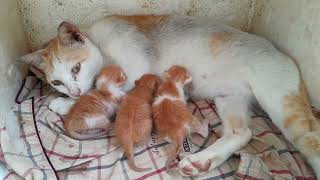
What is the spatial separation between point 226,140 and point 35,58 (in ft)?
2.83

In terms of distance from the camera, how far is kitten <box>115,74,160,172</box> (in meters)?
1.33

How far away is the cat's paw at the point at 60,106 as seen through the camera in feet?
5.23

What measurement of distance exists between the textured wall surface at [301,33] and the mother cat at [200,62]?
49mm

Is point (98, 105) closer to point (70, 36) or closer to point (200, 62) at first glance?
point (70, 36)

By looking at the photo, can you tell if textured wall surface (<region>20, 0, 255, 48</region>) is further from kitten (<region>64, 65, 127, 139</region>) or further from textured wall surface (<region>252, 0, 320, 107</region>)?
kitten (<region>64, 65, 127, 139</region>)

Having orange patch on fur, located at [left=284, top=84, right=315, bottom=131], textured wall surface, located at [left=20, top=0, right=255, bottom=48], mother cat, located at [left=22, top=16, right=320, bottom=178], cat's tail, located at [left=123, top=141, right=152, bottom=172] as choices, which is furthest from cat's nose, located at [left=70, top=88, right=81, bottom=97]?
orange patch on fur, located at [left=284, top=84, right=315, bottom=131]

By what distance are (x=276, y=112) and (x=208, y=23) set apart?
51cm

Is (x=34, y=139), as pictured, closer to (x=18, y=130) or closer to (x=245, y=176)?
(x=18, y=130)

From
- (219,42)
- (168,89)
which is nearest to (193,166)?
(168,89)

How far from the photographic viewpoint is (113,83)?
152 centimetres

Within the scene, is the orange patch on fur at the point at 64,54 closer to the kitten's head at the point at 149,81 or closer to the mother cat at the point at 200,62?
the mother cat at the point at 200,62

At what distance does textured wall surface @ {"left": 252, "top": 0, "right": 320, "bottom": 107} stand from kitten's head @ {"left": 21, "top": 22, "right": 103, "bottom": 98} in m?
0.80

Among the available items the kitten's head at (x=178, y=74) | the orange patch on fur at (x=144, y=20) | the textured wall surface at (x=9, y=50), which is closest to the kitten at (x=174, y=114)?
the kitten's head at (x=178, y=74)

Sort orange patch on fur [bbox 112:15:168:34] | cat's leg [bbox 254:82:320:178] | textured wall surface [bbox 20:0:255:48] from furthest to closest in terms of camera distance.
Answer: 1. textured wall surface [bbox 20:0:255:48]
2. orange patch on fur [bbox 112:15:168:34]
3. cat's leg [bbox 254:82:320:178]
